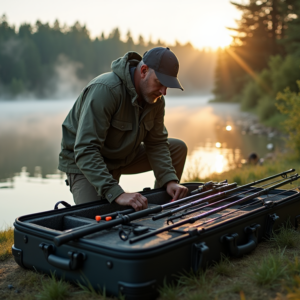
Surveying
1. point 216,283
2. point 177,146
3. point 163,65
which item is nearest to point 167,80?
point 163,65

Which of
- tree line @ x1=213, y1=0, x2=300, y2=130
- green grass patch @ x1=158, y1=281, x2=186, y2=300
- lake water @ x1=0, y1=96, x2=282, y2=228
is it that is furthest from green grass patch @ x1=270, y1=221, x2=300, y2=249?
tree line @ x1=213, y1=0, x2=300, y2=130

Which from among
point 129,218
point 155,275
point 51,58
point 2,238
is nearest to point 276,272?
point 155,275

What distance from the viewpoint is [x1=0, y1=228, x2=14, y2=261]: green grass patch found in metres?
2.91

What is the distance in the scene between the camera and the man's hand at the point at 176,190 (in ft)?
11.1

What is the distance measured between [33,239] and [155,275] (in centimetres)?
79

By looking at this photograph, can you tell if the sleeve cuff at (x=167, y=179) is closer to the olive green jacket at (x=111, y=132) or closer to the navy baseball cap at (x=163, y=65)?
the olive green jacket at (x=111, y=132)

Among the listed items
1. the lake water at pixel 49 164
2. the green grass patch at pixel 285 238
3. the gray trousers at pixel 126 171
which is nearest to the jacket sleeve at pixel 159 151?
the gray trousers at pixel 126 171

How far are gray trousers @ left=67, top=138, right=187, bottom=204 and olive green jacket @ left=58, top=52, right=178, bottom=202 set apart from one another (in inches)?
3.9

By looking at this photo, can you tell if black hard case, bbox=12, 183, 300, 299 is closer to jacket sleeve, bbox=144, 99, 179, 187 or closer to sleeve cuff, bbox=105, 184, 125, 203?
sleeve cuff, bbox=105, 184, 125, 203

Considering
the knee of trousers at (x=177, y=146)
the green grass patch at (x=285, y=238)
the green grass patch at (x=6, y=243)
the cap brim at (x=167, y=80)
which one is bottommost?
the green grass patch at (x=6, y=243)

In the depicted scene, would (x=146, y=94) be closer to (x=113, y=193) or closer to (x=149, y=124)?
(x=149, y=124)

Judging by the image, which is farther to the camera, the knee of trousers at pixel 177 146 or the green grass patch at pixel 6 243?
the knee of trousers at pixel 177 146

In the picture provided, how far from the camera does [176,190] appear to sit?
344cm

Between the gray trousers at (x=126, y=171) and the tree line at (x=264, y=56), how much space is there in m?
15.8
